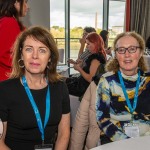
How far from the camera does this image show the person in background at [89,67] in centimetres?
281

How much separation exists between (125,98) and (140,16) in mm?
7169

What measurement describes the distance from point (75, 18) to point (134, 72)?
5852mm

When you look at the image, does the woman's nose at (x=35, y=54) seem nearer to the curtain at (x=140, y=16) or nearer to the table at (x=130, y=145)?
the table at (x=130, y=145)

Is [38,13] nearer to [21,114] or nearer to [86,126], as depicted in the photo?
[86,126]

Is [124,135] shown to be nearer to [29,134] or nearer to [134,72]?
[134,72]

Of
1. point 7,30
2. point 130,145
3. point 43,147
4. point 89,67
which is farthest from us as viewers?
point 89,67

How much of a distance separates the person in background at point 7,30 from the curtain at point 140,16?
6.73 meters

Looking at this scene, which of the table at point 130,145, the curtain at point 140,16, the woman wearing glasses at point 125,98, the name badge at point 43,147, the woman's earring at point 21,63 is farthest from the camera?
the curtain at point 140,16

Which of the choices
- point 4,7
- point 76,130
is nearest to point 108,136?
point 76,130

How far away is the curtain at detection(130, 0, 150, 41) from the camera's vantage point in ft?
26.8

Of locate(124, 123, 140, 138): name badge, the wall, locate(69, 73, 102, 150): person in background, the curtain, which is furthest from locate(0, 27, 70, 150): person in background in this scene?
the curtain

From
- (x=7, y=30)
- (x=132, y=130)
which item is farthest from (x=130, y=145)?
(x=7, y=30)

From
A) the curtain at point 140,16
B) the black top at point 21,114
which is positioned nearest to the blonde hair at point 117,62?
the black top at point 21,114

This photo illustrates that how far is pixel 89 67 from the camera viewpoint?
288 cm
